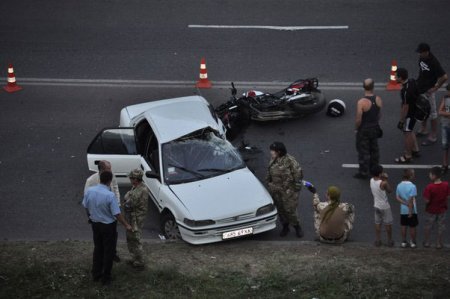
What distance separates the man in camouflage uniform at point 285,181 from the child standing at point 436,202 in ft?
6.79

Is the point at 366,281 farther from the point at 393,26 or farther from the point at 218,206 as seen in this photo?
the point at 393,26

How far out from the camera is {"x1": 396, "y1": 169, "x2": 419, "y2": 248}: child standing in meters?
12.2

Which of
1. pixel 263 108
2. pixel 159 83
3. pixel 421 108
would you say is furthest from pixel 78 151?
pixel 421 108

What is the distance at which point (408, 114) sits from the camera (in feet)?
49.8

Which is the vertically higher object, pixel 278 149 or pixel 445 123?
pixel 445 123

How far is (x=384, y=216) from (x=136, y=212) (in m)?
3.88

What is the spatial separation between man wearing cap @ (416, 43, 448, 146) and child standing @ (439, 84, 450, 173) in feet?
3.02

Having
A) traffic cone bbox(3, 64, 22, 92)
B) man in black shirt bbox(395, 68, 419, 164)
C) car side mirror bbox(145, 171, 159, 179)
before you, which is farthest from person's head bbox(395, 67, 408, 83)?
traffic cone bbox(3, 64, 22, 92)

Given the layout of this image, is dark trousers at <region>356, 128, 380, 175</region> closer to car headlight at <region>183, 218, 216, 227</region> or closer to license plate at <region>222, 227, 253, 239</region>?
license plate at <region>222, 227, 253, 239</region>

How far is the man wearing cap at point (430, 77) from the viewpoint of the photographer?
15.5 meters

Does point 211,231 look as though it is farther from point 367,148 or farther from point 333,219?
point 367,148

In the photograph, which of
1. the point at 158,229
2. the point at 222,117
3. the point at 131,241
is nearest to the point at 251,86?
the point at 222,117

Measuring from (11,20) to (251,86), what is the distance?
7515mm

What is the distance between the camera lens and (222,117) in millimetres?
16703
